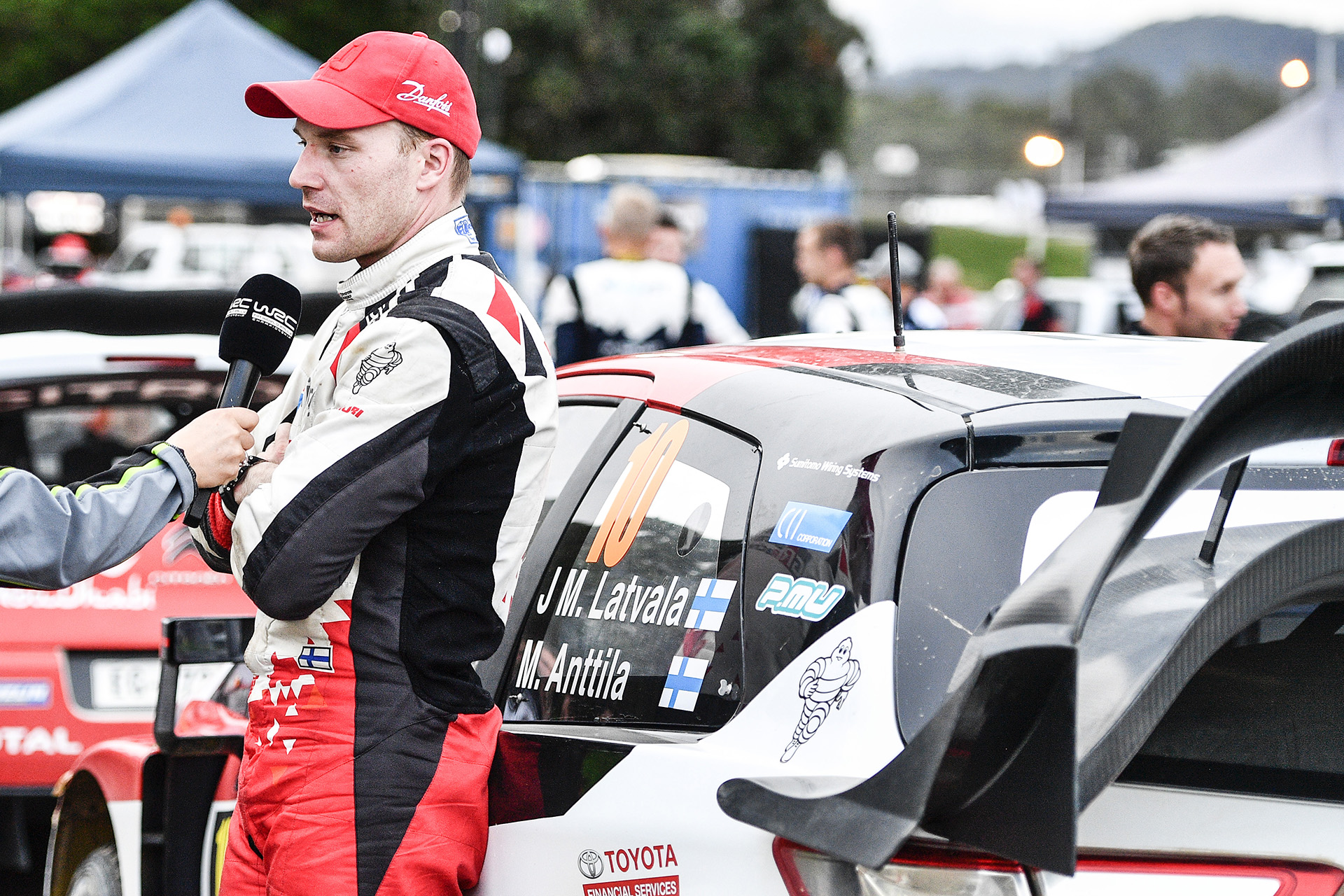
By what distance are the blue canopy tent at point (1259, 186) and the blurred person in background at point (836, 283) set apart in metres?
8.91

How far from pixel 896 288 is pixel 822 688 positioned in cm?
92

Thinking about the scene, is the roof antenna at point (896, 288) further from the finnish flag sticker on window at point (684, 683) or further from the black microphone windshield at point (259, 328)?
the black microphone windshield at point (259, 328)

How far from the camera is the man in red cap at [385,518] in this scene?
2.20 meters

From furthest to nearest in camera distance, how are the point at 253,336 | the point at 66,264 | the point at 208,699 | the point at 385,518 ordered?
the point at 66,264
the point at 208,699
the point at 253,336
the point at 385,518

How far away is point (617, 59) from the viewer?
3241cm

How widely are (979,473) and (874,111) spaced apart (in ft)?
445

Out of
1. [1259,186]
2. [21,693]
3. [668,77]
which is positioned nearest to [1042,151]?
Result: [1259,186]

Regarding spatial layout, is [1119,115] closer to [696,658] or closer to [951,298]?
[951,298]

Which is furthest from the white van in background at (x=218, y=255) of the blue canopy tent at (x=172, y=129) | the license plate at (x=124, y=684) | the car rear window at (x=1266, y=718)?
the car rear window at (x=1266, y=718)

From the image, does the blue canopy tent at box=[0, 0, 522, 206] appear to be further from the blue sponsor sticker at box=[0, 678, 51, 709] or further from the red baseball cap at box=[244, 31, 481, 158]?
the red baseball cap at box=[244, 31, 481, 158]

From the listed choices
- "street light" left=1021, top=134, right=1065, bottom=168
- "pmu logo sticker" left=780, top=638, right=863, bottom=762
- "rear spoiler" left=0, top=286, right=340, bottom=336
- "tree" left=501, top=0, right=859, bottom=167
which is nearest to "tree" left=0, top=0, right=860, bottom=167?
"tree" left=501, top=0, right=859, bottom=167

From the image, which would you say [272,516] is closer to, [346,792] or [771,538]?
[346,792]

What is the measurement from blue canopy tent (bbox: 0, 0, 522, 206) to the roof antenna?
760cm

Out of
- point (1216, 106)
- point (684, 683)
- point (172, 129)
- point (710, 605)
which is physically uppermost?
point (1216, 106)
